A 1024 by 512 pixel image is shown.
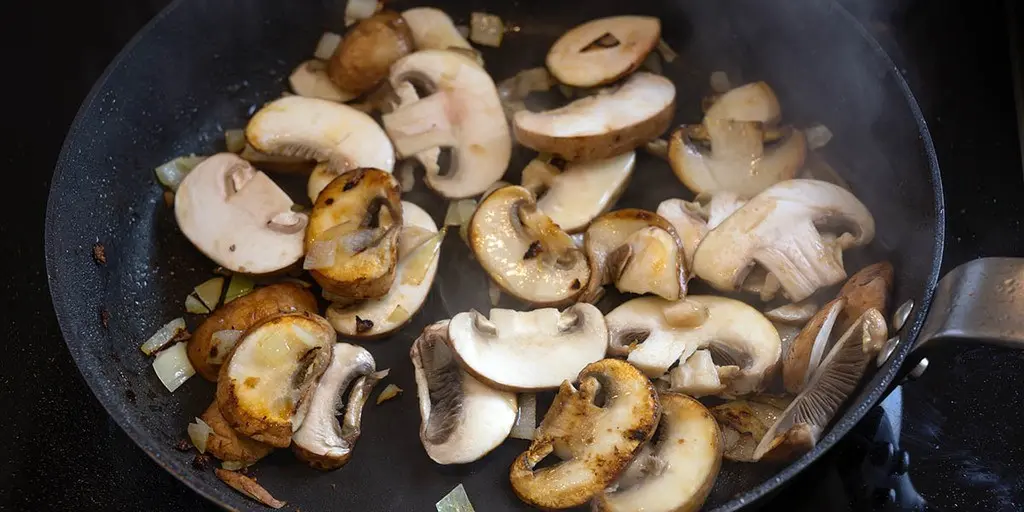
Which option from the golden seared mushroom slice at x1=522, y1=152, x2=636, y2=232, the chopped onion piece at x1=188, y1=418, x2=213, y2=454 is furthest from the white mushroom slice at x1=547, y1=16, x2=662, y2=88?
the chopped onion piece at x1=188, y1=418, x2=213, y2=454

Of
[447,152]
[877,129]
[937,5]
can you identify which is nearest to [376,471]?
[447,152]

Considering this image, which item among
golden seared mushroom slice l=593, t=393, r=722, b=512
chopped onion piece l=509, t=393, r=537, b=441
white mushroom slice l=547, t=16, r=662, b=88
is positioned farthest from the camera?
white mushroom slice l=547, t=16, r=662, b=88

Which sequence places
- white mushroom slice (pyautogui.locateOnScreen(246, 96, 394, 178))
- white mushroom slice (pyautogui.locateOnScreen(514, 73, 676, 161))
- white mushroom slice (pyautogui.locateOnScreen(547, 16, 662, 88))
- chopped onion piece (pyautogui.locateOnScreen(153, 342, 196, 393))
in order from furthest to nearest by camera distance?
→ white mushroom slice (pyautogui.locateOnScreen(547, 16, 662, 88)) < white mushroom slice (pyautogui.locateOnScreen(246, 96, 394, 178)) < white mushroom slice (pyautogui.locateOnScreen(514, 73, 676, 161)) < chopped onion piece (pyautogui.locateOnScreen(153, 342, 196, 393))

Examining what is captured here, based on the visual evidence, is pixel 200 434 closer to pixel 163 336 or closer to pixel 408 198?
pixel 163 336

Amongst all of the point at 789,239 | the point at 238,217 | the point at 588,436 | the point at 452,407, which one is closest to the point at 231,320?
the point at 238,217

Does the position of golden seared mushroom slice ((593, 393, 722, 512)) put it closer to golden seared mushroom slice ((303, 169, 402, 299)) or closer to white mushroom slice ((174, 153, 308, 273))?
golden seared mushroom slice ((303, 169, 402, 299))

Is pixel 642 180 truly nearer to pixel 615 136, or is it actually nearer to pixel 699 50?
pixel 615 136
